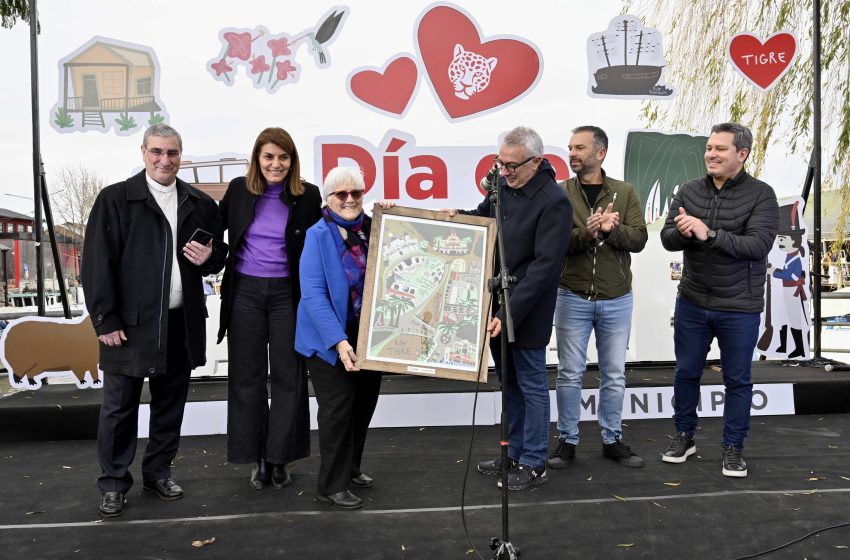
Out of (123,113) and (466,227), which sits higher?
(123,113)

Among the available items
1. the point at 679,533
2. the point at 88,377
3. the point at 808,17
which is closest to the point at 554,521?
the point at 679,533

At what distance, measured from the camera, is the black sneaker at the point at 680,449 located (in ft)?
11.1

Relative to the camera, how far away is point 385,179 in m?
4.50

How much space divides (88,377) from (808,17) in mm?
5503

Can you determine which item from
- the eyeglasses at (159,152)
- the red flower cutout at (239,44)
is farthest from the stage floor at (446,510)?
the red flower cutout at (239,44)

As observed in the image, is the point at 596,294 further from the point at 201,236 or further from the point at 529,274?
the point at 201,236

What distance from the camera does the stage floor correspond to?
8.09 feet

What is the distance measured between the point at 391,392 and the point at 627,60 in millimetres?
2666

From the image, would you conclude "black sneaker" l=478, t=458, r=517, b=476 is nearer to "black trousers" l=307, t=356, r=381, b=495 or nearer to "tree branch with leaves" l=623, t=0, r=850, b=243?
"black trousers" l=307, t=356, r=381, b=495

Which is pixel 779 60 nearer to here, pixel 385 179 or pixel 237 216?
pixel 385 179

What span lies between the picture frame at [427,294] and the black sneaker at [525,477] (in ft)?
1.89

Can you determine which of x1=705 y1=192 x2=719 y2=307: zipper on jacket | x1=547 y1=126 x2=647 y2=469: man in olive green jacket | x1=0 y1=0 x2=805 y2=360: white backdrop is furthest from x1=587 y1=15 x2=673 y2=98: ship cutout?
x1=705 y1=192 x2=719 y2=307: zipper on jacket

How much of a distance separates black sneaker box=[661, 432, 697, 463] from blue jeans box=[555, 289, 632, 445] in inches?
9.9

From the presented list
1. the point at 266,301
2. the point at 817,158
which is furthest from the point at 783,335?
the point at 266,301
